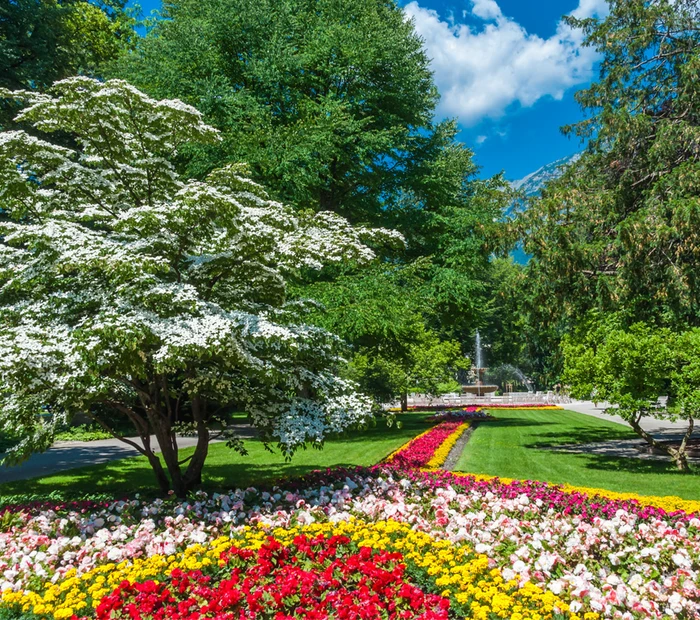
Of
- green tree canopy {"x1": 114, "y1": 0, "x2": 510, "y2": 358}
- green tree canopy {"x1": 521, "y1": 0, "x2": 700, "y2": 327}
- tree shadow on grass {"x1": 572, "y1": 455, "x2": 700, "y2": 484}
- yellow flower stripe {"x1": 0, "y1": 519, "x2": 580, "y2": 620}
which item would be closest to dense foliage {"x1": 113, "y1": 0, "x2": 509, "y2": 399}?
green tree canopy {"x1": 114, "y1": 0, "x2": 510, "y2": 358}

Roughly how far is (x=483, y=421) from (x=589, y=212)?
13.9m

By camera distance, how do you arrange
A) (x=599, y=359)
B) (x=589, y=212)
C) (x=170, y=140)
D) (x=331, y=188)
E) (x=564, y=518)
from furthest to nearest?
(x=331, y=188), (x=589, y=212), (x=599, y=359), (x=170, y=140), (x=564, y=518)

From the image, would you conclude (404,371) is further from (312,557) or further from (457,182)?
(312,557)

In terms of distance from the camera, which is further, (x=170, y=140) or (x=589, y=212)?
(x=589, y=212)

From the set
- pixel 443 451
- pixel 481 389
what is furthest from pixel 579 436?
pixel 481 389

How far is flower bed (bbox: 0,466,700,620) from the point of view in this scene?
4.43 meters

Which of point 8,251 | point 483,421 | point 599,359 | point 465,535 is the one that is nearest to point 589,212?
point 599,359

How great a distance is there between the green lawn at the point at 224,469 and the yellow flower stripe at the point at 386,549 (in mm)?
2831

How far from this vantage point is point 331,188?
829 inches

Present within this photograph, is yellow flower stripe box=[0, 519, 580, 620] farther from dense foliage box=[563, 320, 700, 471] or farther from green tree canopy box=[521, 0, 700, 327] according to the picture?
green tree canopy box=[521, 0, 700, 327]

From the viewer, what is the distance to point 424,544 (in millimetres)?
5594

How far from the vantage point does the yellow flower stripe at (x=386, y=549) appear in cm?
420

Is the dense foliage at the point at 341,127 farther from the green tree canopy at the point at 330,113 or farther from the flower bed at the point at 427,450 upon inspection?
the flower bed at the point at 427,450

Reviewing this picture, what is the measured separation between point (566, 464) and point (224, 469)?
25.3ft
